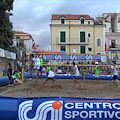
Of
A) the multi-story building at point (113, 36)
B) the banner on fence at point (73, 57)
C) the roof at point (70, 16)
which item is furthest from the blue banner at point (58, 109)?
the multi-story building at point (113, 36)

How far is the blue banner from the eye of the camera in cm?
447

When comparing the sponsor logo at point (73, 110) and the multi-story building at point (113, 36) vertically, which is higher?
the multi-story building at point (113, 36)

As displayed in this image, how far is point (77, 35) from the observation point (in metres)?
41.5

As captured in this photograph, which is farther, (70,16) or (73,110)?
(70,16)

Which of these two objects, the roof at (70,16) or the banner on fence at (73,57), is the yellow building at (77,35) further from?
the banner on fence at (73,57)

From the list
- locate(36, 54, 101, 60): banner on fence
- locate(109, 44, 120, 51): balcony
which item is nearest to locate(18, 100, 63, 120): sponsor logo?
locate(36, 54, 101, 60): banner on fence

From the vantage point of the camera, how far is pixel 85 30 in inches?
1638

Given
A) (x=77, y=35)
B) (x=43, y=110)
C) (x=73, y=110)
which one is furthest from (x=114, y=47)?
(x=43, y=110)

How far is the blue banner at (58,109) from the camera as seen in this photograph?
447cm

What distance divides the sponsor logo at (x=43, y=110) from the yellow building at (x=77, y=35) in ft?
120

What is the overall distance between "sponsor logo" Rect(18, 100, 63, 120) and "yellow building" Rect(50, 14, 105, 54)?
120ft

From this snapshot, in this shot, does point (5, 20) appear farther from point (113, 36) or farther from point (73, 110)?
point (113, 36)

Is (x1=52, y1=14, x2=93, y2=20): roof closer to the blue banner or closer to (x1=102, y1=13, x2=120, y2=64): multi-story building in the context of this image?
(x1=102, y1=13, x2=120, y2=64): multi-story building

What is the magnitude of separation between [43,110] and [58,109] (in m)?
0.34
